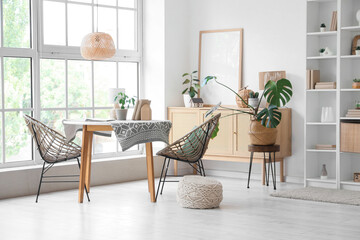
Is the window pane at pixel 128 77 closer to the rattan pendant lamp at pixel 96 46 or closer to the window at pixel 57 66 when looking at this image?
the window at pixel 57 66

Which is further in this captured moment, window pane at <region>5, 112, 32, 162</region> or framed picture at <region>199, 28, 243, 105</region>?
framed picture at <region>199, 28, 243, 105</region>

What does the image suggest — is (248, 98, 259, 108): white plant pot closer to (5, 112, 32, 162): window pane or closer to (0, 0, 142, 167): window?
(0, 0, 142, 167): window

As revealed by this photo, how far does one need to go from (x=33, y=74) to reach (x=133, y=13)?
77.1 inches

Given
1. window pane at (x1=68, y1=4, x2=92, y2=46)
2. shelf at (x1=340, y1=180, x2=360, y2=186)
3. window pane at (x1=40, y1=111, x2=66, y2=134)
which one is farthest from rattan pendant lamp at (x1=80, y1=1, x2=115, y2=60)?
shelf at (x1=340, y1=180, x2=360, y2=186)

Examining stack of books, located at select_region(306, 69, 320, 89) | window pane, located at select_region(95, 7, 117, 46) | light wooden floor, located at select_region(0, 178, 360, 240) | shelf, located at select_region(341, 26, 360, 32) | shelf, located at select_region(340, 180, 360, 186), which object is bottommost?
light wooden floor, located at select_region(0, 178, 360, 240)

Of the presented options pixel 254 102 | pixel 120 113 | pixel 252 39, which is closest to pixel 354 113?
pixel 254 102

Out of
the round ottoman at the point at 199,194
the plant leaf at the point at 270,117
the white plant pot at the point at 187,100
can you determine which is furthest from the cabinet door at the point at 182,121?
the round ottoman at the point at 199,194

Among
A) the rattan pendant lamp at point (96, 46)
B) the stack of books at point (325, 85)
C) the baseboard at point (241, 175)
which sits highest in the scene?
the rattan pendant lamp at point (96, 46)

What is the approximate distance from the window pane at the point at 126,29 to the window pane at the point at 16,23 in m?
1.51

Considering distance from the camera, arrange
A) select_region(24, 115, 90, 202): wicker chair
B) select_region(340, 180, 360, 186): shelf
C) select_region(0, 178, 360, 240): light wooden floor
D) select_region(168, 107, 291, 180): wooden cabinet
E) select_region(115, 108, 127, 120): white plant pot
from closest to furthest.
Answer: select_region(0, 178, 360, 240): light wooden floor, select_region(24, 115, 90, 202): wicker chair, select_region(115, 108, 127, 120): white plant pot, select_region(340, 180, 360, 186): shelf, select_region(168, 107, 291, 180): wooden cabinet

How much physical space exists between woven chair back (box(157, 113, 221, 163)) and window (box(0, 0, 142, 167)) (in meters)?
1.85

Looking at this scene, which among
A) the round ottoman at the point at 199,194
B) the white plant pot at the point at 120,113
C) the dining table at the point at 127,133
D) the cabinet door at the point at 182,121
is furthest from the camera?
the cabinet door at the point at 182,121

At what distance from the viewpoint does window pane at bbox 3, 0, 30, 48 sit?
646cm

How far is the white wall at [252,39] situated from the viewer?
7.20 metres
